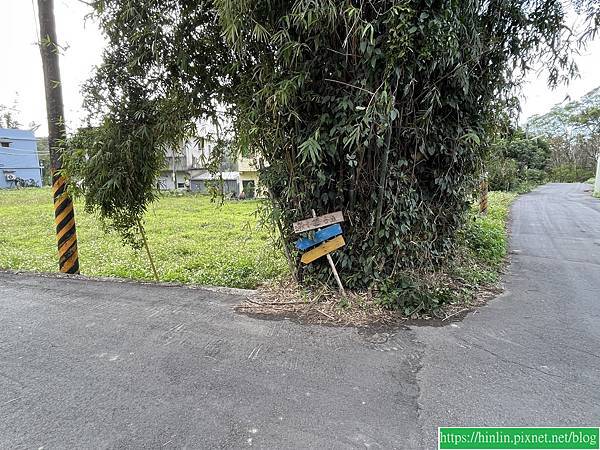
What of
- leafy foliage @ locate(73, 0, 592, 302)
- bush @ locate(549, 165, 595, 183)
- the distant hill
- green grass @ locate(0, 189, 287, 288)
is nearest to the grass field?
green grass @ locate(0, 189, 287, 288)

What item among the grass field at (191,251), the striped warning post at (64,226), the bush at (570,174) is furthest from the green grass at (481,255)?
the bush at (570,174)

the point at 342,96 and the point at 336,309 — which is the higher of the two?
the point at 342,96

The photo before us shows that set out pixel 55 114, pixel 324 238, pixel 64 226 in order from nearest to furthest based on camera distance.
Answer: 1. pixel 324 238
2. pixel 55 114
3. pixel 64 226

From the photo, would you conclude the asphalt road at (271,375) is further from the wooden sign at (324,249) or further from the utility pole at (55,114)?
the utility pole at (55,114)

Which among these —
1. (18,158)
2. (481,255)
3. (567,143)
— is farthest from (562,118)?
(18,158)

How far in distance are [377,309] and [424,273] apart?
0.69 m

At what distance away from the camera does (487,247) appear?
4.61 meters

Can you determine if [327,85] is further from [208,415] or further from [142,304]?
[142,304]

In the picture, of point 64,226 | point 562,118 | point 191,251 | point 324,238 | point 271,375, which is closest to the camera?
point 271,375

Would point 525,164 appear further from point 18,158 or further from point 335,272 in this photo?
point 18,158

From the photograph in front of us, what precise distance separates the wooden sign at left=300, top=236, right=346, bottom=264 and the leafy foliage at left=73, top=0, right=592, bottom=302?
0.11 meters

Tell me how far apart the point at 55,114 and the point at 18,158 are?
100ft

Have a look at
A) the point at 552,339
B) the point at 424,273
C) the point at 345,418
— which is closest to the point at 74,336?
the point at 345,418

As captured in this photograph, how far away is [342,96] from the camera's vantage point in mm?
2549
